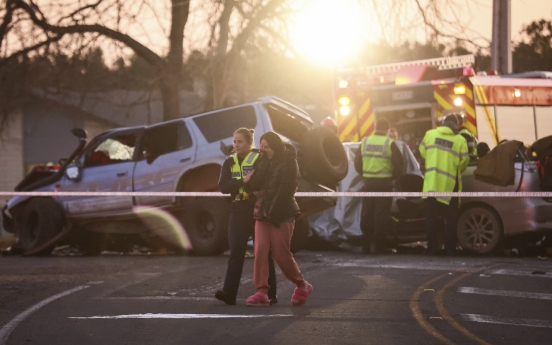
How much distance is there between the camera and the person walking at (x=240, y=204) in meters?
8.65

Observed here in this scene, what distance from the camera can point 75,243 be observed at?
15.9 meters

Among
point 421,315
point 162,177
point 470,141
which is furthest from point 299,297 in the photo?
point 470,141

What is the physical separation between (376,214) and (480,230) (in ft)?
4.73

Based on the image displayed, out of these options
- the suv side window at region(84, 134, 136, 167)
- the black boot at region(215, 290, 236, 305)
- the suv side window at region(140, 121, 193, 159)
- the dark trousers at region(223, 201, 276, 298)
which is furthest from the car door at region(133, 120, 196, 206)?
the black boot at region(215, 290, 236, 305)

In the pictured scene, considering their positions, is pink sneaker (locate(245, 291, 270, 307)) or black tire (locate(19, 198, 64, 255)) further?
black tire (locate(19, 198, 64, 255))

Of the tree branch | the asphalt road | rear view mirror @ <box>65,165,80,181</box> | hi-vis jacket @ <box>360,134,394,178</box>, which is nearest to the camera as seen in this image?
the asphalt road

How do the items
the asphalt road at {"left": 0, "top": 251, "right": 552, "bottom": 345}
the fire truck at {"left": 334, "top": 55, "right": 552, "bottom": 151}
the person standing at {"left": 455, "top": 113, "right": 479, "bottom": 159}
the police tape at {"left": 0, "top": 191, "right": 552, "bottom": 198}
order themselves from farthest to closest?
1. the fire truck at {"left": 334, "top": 55, "right": 552, "bottom": 151}
2. the person standing at {"left": 455, "top": 113, "right": 479, "bottom": 159}
3. the police tape at {"left": 0, "top": 191, "right": 552, "bottom": 198}
4. the asphalt road at {"left": 0, "top": 251, "right": 552, "bottom": 345}

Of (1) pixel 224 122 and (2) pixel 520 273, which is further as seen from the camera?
(1) pixel 224 122

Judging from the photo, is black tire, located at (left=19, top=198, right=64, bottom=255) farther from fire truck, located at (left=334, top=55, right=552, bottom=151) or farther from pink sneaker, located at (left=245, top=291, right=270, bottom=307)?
pink sneaker, located at (left=245, top=291, right=270, bottom=307)

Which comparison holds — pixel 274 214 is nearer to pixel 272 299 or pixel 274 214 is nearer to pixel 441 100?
pixel 272 299

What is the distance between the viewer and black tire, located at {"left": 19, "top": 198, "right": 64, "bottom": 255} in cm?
1475

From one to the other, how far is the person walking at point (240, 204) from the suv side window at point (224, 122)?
13.8 feet

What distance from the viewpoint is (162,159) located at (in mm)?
13875

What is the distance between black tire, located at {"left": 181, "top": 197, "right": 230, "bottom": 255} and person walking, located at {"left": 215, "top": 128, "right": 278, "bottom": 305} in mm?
4335
